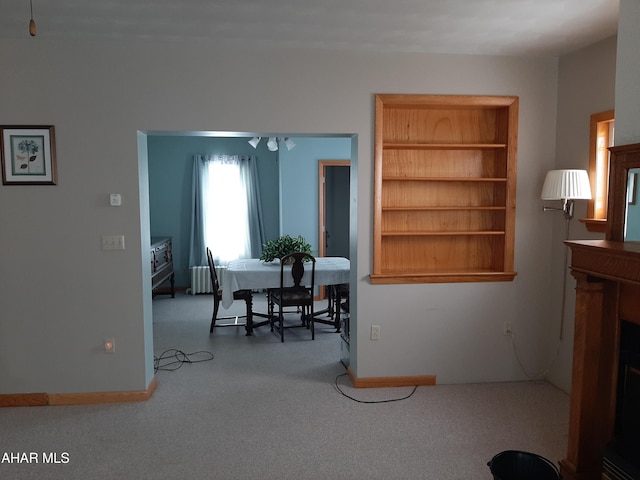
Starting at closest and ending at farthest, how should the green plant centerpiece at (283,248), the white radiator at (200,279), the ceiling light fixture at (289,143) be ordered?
the green plant centerpiece at (283,248), the ceiling light fixture at (289,143), the white radiator at (200,279)

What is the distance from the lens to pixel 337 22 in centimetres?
306

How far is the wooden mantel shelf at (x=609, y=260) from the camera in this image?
85.0 inches

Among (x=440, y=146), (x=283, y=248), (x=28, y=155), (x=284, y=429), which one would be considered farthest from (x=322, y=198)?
(x=284, y=429)

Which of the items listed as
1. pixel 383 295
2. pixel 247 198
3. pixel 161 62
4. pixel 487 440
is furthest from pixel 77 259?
pixel 247 198

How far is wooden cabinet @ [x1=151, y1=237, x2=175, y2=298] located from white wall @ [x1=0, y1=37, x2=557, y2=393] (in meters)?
2.52

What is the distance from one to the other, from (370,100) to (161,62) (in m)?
1.51

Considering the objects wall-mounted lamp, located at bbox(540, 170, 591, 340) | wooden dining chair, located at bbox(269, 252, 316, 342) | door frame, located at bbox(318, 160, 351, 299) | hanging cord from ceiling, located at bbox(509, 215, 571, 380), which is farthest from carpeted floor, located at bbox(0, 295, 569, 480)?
door frame, located at bbox(318, 160, 351, 299)

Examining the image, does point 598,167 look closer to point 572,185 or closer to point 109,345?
point 572,185

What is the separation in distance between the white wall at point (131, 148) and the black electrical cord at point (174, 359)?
0.62m

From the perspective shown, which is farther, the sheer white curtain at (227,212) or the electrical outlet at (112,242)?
the sheer white curtain at (227,212)

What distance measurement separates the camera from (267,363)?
4445 mm

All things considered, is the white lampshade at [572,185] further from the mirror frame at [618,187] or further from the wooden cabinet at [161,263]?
the wooden cabinet at [161,263]

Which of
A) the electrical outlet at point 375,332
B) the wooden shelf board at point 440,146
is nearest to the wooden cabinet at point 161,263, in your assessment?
the electrical outlet at point 375,332

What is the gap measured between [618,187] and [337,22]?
72.8 inches
